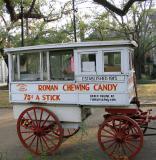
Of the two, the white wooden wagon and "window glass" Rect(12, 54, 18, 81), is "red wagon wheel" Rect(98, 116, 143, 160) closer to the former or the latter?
the white wooden wagon

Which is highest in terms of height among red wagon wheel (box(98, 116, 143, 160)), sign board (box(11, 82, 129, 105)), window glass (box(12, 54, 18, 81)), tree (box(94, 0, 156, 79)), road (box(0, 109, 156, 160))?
tree (box(94, 0, 156, 79))

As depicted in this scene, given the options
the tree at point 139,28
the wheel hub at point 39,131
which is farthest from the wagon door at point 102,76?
the tree at point 139,28

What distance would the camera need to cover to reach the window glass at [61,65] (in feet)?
30.4

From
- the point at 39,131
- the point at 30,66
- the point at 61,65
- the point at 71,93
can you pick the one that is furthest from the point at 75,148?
the point at 30,66

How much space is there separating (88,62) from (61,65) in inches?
26.3

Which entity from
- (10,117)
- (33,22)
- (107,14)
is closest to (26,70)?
(10,117)

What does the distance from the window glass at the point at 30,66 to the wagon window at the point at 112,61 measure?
1.56 m

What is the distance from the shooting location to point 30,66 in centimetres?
973

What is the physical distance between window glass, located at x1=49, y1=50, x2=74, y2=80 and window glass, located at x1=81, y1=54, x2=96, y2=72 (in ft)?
0.83

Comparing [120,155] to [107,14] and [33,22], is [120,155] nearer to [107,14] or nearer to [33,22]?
[33,22]

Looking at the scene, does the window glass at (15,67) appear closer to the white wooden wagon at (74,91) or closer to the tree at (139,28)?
the white wooden wagon at (74,91)

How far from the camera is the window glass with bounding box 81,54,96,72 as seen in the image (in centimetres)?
899

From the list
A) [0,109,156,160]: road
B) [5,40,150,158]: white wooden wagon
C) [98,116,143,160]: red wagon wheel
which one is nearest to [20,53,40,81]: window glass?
[5,40,150,158]: white wooden wagon

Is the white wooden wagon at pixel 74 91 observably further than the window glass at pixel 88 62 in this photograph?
No
